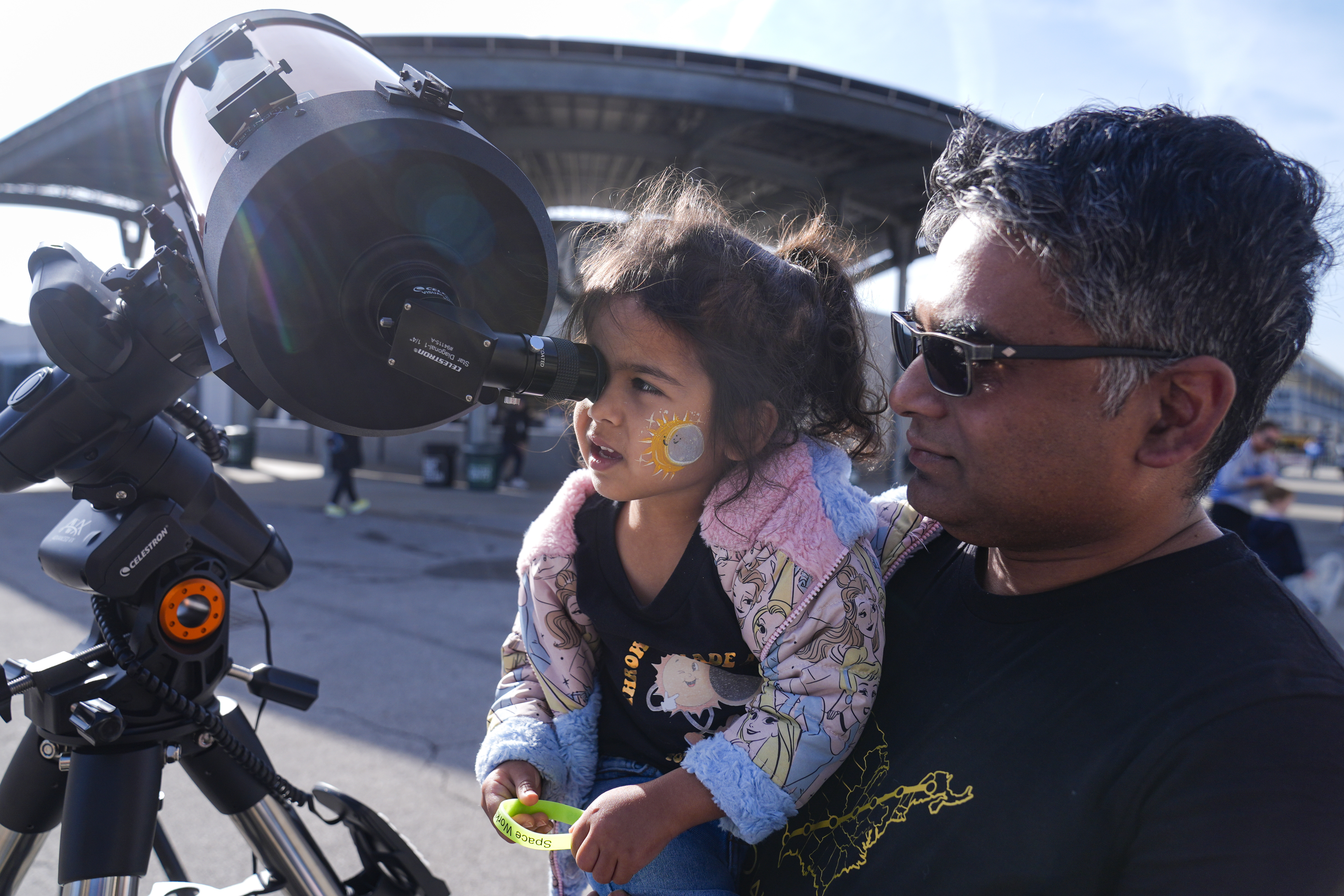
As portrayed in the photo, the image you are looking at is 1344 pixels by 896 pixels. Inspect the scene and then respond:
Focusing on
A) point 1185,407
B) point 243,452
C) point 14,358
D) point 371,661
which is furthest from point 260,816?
point 14,358

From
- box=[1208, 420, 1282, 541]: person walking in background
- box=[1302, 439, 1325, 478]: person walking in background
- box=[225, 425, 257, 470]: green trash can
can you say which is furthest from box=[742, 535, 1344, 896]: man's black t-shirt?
box=[1302, 439, 1325, 478]: person walking in background

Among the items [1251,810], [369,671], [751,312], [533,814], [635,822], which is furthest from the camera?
[369,671]

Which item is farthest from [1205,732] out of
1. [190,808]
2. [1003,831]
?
[190,808]

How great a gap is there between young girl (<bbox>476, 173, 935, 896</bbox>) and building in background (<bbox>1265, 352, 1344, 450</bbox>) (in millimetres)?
43937

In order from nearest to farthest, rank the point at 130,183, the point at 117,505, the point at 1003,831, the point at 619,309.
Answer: the point at 1003,831, the point at 117,505, the point at 619,309, the point at 130,183

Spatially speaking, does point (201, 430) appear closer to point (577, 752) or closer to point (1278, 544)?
point (577, 752)

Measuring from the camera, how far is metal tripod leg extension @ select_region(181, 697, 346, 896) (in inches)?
54.4

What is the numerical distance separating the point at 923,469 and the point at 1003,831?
1.66 ft

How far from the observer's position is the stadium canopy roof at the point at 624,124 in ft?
34.0

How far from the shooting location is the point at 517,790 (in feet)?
4.69

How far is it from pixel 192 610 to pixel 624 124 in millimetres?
12118

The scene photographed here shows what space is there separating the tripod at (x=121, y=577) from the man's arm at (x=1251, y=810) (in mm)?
1285

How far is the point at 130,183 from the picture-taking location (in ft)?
45.9

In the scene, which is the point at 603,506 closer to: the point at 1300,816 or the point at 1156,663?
the point at 1156,663
